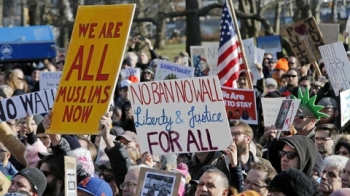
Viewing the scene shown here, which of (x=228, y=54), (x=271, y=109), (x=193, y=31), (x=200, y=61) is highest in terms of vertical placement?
(x=271, y=109)

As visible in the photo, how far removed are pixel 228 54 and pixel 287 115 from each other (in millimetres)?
3591

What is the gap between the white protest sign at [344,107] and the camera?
1010 centimetres

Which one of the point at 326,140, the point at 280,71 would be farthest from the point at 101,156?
the point at 280,71

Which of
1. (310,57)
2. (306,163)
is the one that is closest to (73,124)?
(306,163)

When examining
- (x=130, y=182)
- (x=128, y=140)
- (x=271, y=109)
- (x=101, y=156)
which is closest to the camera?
(x=130, y=182)

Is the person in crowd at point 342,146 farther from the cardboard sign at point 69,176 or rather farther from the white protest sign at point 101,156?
the cardboard sign at point 69,176

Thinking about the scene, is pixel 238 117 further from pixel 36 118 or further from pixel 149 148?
pixel 149 148

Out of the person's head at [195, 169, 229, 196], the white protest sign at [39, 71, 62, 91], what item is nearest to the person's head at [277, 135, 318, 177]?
the person's head at [195, 169, 229, 196]

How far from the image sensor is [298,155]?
26.3ft

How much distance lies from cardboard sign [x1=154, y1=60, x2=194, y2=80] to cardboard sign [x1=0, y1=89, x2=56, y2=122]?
4.96m

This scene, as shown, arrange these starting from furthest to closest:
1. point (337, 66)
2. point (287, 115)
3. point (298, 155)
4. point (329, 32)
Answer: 1. point (329, 32)
2. point (337, 66)
3. point (287, 115)
4. point (298, 155)

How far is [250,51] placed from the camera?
16703 millimetres

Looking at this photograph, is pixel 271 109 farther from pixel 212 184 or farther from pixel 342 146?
pixel 212 184

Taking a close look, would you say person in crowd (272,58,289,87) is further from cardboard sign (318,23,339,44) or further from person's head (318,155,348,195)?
person's head (318,155,348,195)
